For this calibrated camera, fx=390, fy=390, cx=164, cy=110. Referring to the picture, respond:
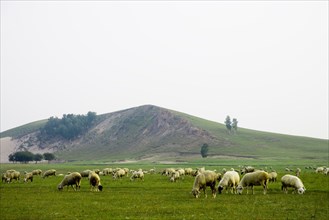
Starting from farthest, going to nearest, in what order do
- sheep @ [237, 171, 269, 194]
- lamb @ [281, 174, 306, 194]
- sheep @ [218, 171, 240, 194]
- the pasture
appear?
sheep @ [218, 171, 240, 194], lamb @ [281, 174, 306, 194], sheep @ [237, 171, 269, 194], the pasture

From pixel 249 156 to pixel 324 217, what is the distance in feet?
547

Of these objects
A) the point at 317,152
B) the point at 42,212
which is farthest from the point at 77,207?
the point at 317,152

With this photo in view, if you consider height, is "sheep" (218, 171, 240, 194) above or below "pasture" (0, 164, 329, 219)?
above

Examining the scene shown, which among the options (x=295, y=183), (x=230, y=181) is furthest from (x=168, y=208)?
(x=295, y=183)

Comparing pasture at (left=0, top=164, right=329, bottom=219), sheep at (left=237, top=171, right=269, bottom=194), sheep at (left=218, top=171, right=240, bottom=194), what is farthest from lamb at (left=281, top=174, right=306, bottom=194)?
sheep at (left=218, top=171, right=240, bottom=194)

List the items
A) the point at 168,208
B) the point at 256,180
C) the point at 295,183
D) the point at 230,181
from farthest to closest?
the point at 230,181 < the point at 295,183 < the point at 256,180 < the point at 168,208

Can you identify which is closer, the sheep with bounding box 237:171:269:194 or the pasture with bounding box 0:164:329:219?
the pasture with bounding box 0:164:329:219

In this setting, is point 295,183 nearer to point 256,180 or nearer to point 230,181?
point 256,180

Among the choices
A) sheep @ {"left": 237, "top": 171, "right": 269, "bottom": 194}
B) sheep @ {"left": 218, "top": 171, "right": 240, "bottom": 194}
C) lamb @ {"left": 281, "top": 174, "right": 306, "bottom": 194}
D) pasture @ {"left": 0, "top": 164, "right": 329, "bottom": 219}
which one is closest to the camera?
pasture @ {"left": 0, "top": 164, "right": 329, "bottom": 219}

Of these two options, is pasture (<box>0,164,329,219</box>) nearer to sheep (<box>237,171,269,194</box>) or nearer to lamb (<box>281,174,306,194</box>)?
lamb (<box>281,174,306,194</box>)

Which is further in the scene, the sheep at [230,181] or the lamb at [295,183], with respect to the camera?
the sheep at [230,181]

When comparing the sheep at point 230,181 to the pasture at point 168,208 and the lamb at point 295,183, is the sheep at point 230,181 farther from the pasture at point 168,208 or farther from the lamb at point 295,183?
the lamb at point 295,183

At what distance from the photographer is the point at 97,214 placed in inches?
952

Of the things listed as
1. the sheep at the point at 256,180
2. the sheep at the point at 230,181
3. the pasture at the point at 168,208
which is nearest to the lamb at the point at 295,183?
the pasture at the point at 168,208
